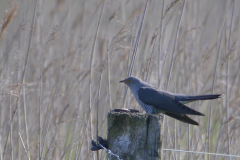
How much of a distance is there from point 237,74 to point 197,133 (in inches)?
35.7

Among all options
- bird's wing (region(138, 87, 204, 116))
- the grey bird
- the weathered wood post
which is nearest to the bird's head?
the grey bird

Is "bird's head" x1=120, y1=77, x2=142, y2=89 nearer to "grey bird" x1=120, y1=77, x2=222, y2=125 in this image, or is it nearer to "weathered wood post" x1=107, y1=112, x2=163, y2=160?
"grey bird" x1=120, y1=77, x2=222, y2=125

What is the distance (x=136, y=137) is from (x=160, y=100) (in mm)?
1162

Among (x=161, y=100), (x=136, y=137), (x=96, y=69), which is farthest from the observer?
(x=96, y=69)

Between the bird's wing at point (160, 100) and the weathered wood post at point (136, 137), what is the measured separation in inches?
36.9

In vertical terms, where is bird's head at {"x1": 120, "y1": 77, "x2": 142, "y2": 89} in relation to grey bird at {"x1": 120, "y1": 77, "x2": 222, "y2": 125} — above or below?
above

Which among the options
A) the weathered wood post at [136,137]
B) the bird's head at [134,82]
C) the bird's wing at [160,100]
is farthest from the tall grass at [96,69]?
the weathered wood post at [136,137]

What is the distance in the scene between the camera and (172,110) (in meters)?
2.41

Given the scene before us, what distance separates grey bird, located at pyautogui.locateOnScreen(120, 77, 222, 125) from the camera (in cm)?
236

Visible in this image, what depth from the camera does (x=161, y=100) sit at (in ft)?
8.30

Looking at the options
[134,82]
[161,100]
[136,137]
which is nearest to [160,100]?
[161,100]

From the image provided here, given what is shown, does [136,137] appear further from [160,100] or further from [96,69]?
[96,69]

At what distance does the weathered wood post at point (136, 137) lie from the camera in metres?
1.41

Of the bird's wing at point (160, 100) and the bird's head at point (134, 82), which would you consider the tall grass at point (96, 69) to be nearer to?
the bird's head at point (134, 82)
